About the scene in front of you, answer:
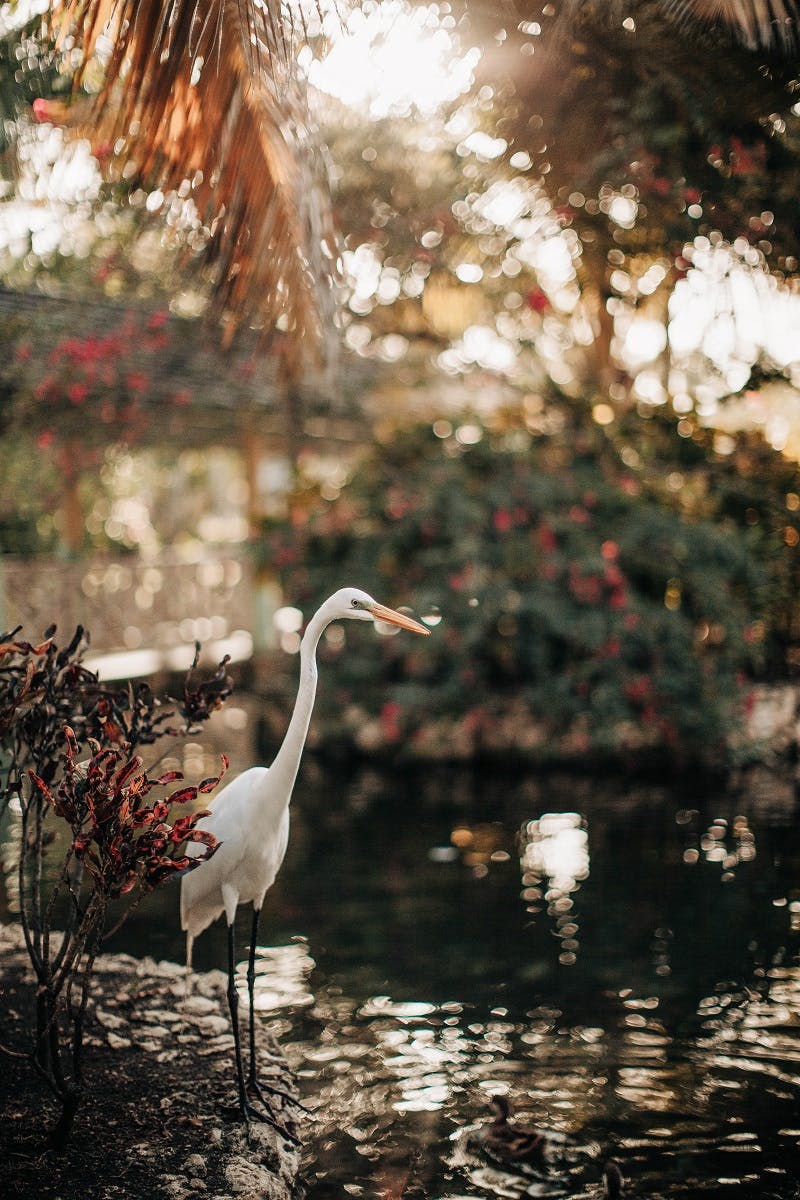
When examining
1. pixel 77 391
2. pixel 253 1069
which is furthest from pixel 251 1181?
pixel 77 391

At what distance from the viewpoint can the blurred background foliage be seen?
16.8 ft

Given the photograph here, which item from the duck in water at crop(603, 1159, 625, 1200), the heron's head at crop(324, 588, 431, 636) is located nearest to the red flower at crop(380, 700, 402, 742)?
the heron's head at crop(324, 588, 431, 636)

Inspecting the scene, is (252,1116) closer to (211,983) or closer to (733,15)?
(211,983)

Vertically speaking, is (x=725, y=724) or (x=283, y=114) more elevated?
(x=283, y=114)

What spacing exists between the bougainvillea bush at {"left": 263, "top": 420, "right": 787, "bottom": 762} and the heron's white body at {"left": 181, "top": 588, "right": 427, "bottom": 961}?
5498mm

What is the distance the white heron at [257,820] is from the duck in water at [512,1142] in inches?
29.2

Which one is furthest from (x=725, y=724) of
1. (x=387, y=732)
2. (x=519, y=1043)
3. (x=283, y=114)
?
(x=283, y=114)

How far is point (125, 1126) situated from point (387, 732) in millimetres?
6368

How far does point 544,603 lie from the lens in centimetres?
995

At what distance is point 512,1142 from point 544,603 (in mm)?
6292

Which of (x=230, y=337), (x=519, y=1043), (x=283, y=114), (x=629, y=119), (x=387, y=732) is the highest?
(x=629, y=119)

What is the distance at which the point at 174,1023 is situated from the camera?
198 inches

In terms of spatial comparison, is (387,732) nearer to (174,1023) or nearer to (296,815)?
(296,815)

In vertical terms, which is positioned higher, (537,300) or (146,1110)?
(537,300)
